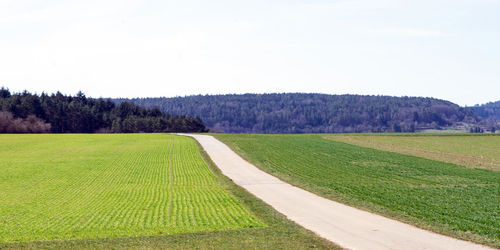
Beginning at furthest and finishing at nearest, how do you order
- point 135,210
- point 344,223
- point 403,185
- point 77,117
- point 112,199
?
point 77,117 → point 403,185 → point 112,199 → point 135,210 → point 344,223

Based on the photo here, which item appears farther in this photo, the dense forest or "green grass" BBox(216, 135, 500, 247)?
the dense forest

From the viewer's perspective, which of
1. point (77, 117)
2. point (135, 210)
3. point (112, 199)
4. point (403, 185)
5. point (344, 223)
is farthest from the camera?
point (77, 117)

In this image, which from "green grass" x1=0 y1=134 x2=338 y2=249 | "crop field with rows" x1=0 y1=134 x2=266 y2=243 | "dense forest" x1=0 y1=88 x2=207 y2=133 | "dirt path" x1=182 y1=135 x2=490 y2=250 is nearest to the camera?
"dirt path" x1=182 y1=135 x2=490 y2=250

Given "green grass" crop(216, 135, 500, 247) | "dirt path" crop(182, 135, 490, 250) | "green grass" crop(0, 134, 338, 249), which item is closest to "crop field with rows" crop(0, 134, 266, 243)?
"green grass" crop(0, 134, 338, 249)

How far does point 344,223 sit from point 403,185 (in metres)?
14.1

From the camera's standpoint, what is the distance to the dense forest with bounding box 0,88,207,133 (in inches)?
4995

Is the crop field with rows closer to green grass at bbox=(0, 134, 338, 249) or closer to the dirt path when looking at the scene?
green grass at bbox=(0, 134, 338, 249)

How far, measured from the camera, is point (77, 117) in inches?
5458

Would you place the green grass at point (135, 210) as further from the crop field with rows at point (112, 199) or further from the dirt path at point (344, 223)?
the dirt path at point (344, 223)

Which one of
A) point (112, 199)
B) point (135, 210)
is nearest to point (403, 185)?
point (135, 210)

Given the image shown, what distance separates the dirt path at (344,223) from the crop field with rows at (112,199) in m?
2.25

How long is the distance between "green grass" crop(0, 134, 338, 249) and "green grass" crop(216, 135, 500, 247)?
5412 mm

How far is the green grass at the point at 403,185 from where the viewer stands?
2044cm

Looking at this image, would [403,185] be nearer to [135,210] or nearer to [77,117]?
[135,210]
